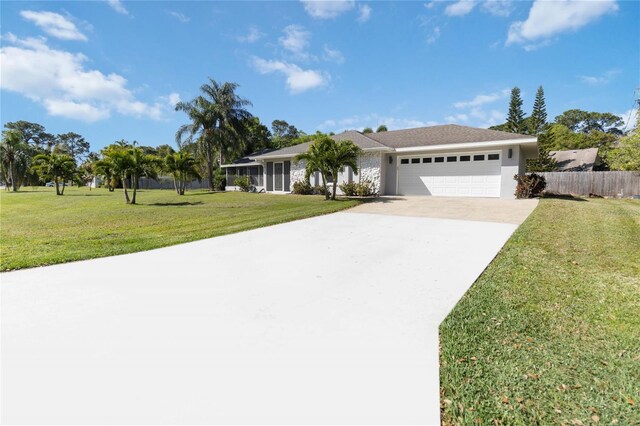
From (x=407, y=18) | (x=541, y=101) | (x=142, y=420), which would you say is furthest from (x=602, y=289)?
(x=541, y=101)

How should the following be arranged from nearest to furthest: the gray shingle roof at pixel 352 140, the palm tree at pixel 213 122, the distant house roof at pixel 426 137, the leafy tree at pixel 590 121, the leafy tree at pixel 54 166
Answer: the distant house roof at pixel 426 137 → the gray shingle roof at pixel 352 140 → the leafy tree at pixel 54 166 → the palm tree at pixel 213 122 → the leafy tree at pixel 590 121

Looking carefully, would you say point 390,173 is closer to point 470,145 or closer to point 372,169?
point 372,169

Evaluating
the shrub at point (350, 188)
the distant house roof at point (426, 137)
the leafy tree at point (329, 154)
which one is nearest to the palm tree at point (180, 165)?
the distant house roof at point (426, 137)

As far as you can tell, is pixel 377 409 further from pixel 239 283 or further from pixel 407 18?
pixel 407 18

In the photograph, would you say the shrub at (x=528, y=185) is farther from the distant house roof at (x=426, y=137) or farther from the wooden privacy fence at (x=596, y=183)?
the wooden privacy fence at (x=596, y=183)

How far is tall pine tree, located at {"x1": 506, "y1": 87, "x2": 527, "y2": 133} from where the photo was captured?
3186 centimetres

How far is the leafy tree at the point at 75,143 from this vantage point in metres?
77.4

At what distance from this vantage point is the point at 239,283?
3889mm

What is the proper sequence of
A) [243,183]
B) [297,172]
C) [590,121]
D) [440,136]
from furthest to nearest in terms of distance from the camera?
[590,121]
[243,183]
[297,172]
[440,136]

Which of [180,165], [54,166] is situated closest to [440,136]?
[180,165]

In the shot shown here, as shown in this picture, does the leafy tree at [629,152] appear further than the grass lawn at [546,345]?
Yes

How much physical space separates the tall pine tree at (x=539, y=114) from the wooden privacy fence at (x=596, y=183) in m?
15.3

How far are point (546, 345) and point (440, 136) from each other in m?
16.0

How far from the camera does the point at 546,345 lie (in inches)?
97.2
